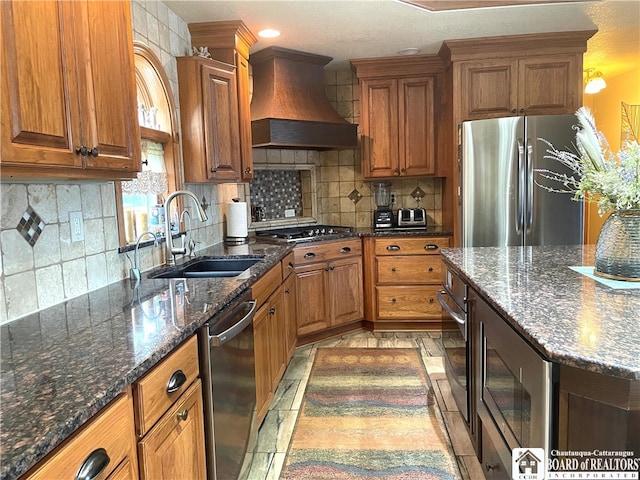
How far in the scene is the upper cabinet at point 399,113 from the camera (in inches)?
164

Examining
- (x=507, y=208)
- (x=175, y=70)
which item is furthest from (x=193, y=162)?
(x=507, y=208)

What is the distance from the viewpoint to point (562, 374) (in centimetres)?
109

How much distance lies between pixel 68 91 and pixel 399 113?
3320 mm

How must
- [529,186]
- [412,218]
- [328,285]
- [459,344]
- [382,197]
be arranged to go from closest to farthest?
1. [459,344]
2. [529,186]
3. [328,285]
4. [412,218]
5. [382,197]

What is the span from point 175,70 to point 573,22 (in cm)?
295

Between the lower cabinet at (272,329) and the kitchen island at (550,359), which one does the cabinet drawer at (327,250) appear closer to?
the lower cabinet at (272,329)

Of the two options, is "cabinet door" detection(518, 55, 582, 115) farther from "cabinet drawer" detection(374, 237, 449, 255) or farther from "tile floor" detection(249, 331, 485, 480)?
"tile floor" detection(249, 331, 485, 480)

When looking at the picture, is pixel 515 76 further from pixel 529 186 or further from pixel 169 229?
pixel 169 229

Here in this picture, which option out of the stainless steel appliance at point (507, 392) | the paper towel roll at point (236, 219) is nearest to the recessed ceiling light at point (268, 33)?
the paper towel roll at point (236, 219)

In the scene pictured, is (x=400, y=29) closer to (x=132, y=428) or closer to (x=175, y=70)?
(x=175, y=70)

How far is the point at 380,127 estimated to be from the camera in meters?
4.23

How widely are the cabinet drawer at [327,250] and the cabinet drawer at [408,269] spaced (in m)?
0.25

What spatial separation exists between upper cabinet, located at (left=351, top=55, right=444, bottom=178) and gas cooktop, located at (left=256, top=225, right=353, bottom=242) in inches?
28.2

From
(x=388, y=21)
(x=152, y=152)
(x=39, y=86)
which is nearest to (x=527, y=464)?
(x=39, y=86)
